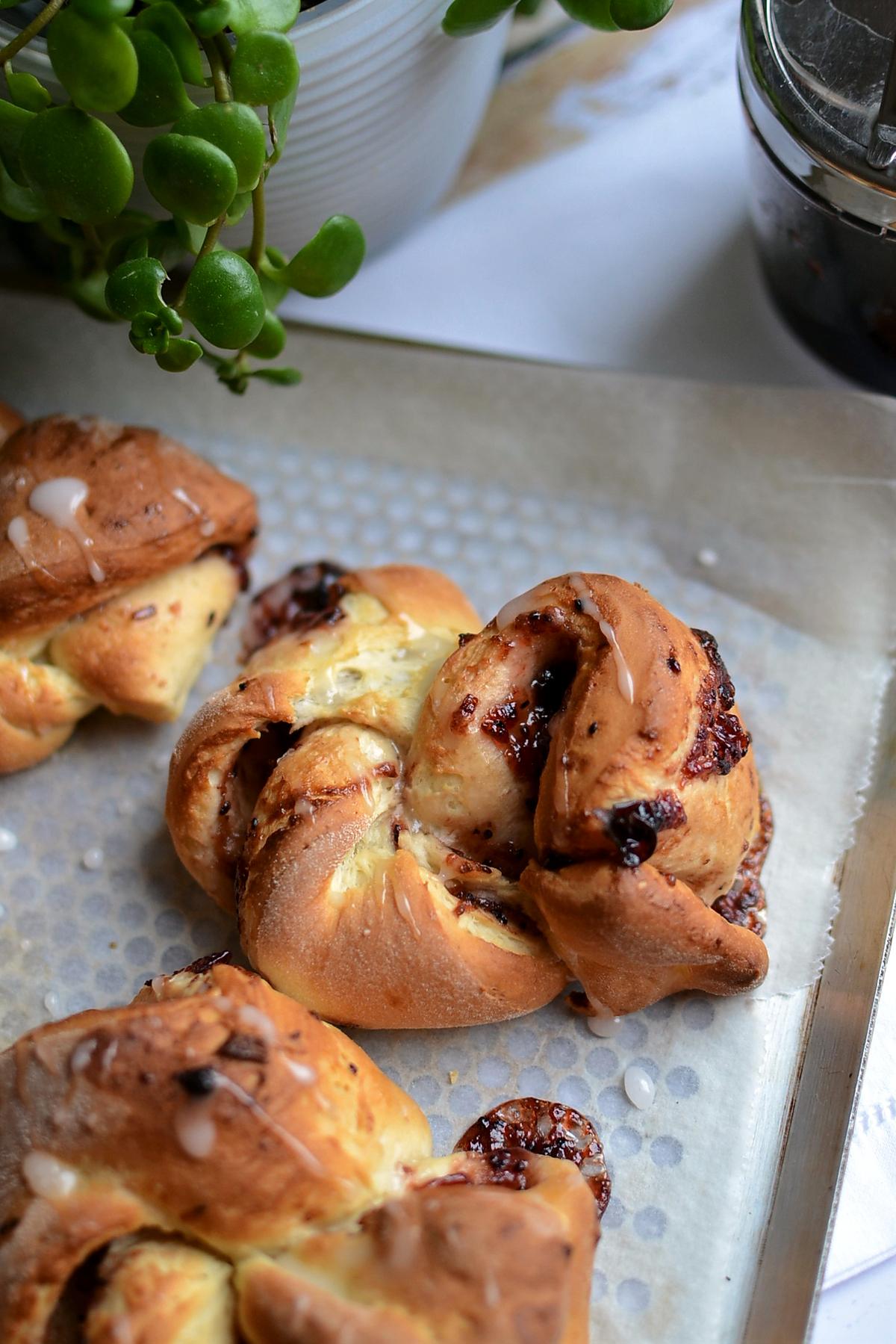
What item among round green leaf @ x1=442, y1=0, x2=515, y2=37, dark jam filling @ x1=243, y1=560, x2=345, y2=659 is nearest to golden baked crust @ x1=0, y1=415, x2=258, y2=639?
dark jam filling @ x1=243, y1=560, x2=345, y2=659

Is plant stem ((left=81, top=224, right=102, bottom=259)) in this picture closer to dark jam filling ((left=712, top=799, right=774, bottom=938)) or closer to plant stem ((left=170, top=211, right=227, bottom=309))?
plant stem ((left=170, top=211, right=227, bottom=309))

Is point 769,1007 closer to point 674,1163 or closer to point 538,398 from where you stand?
point 674,1163

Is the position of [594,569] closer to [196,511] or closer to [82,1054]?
[196,511]

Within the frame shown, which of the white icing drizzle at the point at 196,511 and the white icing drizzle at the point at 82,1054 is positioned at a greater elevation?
the white icing drizzle at the point at 196,511

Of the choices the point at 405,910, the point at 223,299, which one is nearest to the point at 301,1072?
the point at 405,910

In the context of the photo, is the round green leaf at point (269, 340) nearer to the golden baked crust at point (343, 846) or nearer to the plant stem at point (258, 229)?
the plant stem at point (258, 229)

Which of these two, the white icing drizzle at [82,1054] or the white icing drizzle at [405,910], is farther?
the white icing drizzle at [405,910]

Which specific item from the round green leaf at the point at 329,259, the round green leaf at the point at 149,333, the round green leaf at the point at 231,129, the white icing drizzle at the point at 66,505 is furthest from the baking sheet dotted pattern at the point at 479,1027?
the round green leaf at the point at 231,129
